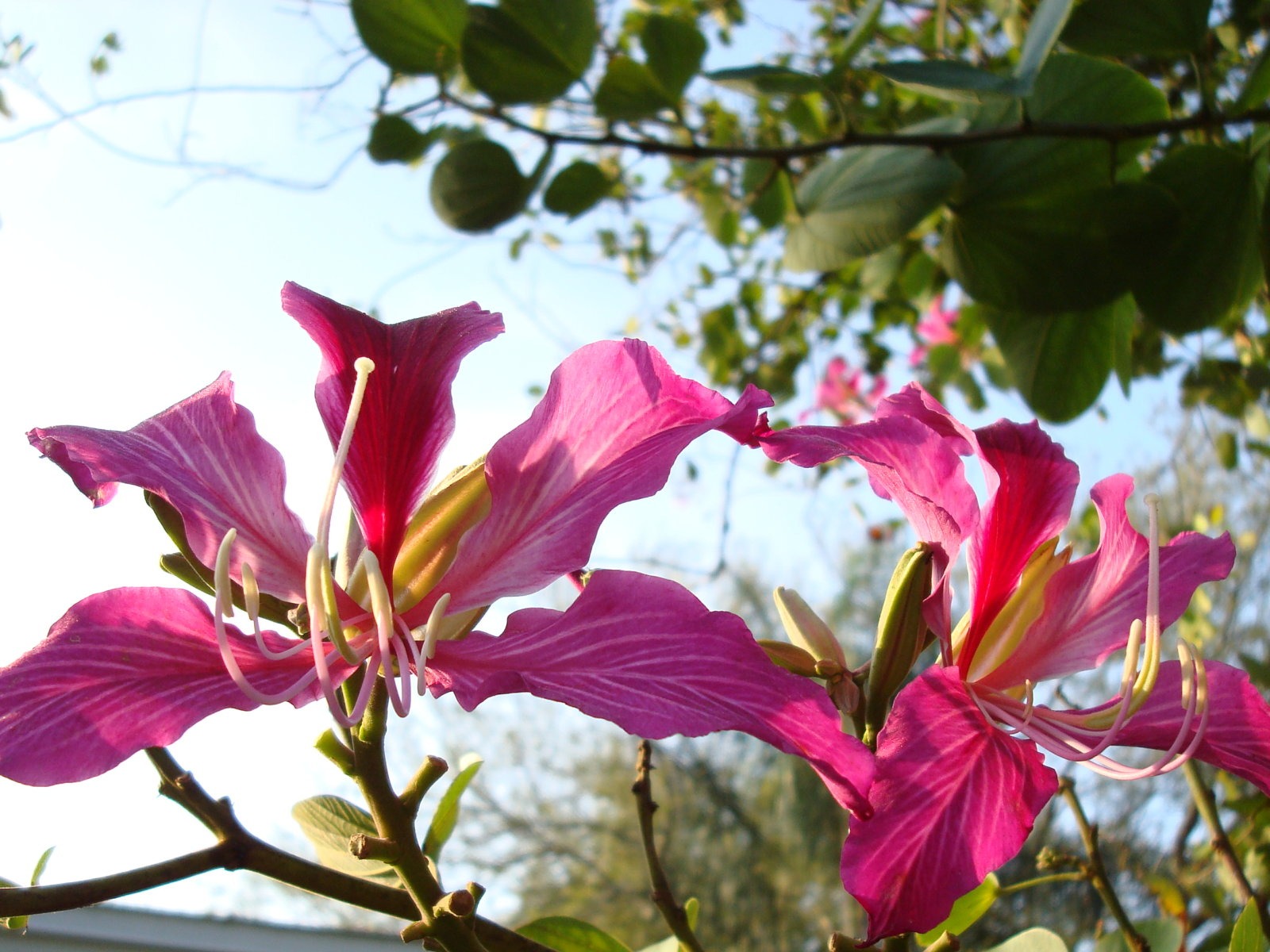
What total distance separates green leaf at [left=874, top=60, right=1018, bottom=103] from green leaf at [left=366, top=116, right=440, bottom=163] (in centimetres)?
69

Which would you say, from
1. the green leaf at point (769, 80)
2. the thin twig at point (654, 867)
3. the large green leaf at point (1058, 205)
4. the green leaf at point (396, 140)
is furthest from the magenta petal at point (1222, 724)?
the green leaf at point (396, 140)

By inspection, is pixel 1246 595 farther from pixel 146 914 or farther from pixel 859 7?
pixel 146 914

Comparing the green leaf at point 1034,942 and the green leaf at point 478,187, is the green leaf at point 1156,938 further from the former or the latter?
the green leaf at point 478,187

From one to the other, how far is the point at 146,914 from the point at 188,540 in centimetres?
301

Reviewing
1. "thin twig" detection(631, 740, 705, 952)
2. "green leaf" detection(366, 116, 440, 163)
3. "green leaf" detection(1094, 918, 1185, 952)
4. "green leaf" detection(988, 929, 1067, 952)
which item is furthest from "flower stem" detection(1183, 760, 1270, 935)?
"green leaf" detection(366, 116, 440, 163)

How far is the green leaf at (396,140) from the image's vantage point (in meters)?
1.38

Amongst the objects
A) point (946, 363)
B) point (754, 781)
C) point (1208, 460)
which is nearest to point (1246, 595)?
point (1208, 460)

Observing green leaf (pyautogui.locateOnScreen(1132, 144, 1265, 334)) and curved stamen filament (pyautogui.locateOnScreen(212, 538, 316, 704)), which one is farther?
green leaf (pyautogui.locateOnScreen(1132, 144, 1265, 334))

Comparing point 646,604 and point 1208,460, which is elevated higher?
point 1208,460

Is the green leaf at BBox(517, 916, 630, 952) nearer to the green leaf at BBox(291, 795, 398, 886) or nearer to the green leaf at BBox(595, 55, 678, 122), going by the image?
the green leaf at BBox(291, 795, 398, 886)

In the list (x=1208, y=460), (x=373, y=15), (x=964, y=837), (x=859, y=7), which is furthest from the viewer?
(x=1208, y=460)

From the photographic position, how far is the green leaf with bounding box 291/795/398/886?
70 centimetres

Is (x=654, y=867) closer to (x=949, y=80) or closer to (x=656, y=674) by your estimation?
(x=656, y=674)

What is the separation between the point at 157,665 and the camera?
52 centimetres
